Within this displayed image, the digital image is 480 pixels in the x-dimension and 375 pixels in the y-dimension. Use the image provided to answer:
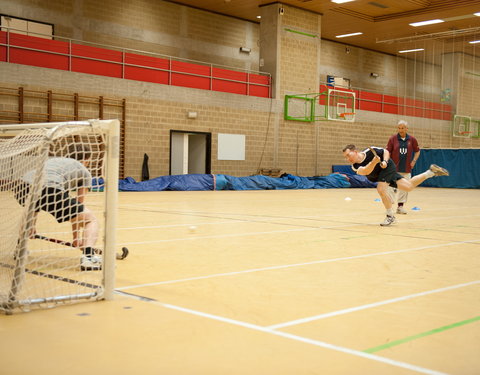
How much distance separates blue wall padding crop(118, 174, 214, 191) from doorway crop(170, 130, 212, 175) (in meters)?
2.59

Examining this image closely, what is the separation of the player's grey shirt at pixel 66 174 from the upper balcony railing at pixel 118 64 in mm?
15069

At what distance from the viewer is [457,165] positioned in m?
26.7

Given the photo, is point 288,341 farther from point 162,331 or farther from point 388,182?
point 388,182

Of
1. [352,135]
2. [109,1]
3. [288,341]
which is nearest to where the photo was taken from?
[288,341]

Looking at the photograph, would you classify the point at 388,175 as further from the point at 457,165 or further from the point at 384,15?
Answer: the point at 384,15

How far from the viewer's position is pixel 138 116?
2134 cm

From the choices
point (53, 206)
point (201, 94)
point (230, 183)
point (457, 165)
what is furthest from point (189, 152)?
point (53, 206)

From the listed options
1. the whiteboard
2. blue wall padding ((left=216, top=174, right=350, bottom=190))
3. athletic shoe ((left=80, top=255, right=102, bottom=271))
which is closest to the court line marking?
athletic shoe ((left=80, top=255, right=102, bottom=271))

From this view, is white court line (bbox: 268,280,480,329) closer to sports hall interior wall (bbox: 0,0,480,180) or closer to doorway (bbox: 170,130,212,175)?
sports hall interior wall (bbox: 0,0,480,180)

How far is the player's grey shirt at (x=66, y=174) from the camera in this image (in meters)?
4.45

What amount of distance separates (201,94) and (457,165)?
12.4m

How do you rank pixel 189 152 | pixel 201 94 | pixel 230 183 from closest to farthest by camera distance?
pixel 230 183 < pixel 201 94 < pixel 189 152

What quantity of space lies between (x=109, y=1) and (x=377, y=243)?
1979 centimetres

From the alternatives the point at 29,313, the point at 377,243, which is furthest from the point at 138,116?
the point at 29,313
